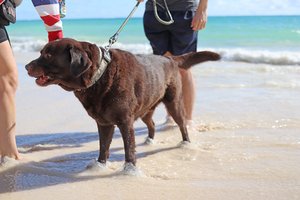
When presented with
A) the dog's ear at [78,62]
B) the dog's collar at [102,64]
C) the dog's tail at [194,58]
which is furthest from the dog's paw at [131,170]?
the dog's tail at [194,58]

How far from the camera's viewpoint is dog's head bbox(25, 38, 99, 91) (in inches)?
122

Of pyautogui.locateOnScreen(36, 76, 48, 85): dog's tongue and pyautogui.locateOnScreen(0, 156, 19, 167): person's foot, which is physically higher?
pyautogui.locateOnScreen(36, 76, 48, 85): dog's tongue

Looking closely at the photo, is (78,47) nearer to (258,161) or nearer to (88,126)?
(258,161)

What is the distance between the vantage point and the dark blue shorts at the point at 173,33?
4.85 metres

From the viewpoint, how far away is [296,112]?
5.44 m

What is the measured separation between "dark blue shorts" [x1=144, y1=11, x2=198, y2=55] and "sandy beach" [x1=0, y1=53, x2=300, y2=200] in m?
0.89

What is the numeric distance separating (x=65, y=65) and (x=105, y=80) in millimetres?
311

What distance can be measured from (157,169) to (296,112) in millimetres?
2465

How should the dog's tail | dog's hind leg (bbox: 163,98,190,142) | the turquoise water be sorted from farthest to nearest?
the turquoise water < the dog's tail < dog's hind leg (bbox: 163,98,190,142)

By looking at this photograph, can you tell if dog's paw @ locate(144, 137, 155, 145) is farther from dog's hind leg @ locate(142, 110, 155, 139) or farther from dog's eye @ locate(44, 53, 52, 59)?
dog's eye @ locate(44, 53, 52, 59)

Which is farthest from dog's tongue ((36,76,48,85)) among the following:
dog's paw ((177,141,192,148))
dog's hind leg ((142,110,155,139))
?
dog's paw ((177,141,192,148))

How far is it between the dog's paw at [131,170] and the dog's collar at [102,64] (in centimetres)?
70

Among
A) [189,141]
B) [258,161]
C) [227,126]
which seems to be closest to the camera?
[258,161]

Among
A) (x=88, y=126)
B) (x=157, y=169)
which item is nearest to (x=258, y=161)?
(x=157, y=169)
